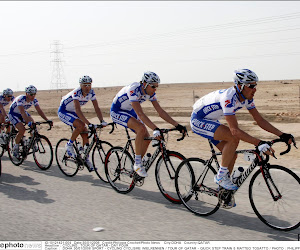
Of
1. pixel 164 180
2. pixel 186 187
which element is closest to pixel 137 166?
pixel 164 180

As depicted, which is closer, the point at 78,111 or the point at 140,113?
the point at 140,113

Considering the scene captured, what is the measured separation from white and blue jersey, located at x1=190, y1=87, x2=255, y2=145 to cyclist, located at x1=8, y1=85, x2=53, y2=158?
15.5 feet

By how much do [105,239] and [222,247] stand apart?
1.37m

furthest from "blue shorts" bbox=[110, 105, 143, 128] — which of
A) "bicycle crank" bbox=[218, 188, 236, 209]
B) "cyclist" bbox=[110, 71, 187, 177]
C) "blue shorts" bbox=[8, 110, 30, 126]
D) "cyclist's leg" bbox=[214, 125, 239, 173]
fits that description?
"blue shorts" bbox=[8, 110, 30, 126]

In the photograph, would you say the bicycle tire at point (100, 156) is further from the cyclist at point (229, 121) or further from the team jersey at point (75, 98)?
the cyclist at point (229, 121)

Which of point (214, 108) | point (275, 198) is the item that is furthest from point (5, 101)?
point (275, 198)

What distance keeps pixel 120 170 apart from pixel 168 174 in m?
1.20

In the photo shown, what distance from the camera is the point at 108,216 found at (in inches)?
217

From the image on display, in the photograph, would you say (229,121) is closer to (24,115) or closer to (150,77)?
(150,77)

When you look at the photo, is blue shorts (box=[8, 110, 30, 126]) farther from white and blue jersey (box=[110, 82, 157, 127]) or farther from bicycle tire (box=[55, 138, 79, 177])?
white and blue jersey (box=[110, 82, 157, 127])

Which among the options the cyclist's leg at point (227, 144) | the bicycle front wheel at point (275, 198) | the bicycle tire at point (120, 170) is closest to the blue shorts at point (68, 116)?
the bicycle tire at point (120, 170)

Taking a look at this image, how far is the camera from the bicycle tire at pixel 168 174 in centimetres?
611

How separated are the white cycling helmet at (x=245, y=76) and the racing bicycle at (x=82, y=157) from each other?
3.26m

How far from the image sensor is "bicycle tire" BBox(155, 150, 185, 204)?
611cm
